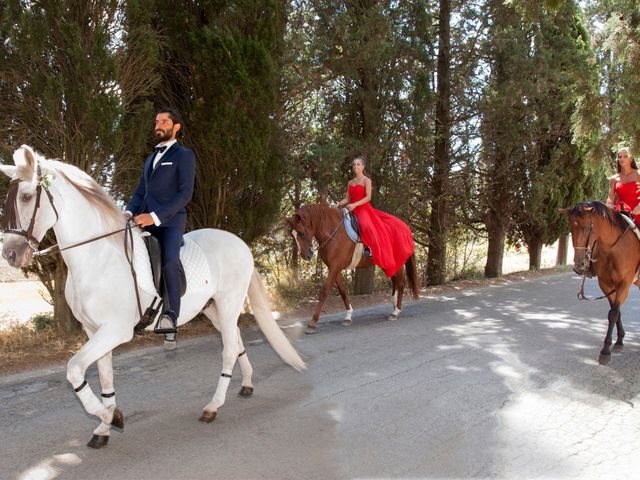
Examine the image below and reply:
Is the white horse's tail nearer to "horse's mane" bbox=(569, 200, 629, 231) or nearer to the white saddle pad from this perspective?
the white saddle pad

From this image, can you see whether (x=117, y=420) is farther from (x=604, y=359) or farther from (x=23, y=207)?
(x=604, y=359)

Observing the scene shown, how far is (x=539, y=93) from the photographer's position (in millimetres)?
13328

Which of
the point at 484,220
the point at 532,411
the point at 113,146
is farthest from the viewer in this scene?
the point at 484,220

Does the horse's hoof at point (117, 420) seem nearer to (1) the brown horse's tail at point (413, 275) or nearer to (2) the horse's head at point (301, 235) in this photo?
(2) the horse's head at point (301, 235)

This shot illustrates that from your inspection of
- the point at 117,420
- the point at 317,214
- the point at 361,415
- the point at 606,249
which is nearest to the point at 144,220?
→ the point at 117,420

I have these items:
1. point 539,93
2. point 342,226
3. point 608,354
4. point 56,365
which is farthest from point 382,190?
point 56,365

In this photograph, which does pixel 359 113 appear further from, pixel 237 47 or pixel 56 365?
pixel 56 365

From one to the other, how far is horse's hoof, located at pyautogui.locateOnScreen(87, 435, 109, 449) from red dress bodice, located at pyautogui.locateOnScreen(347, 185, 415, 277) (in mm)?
6015

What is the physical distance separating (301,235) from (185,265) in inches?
154

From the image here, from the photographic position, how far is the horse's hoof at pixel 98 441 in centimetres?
415

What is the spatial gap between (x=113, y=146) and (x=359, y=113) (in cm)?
649

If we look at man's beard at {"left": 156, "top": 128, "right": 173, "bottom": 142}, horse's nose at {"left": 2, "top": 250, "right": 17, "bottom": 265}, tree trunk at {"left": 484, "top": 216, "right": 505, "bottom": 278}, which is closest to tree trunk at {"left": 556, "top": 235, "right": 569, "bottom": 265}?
tree trunk at {"left": 484, "top": 216, "right": 505, "bottom": 278}

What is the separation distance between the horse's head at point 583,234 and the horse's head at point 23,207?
565 centimetres

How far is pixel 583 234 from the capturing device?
21.6 ft
